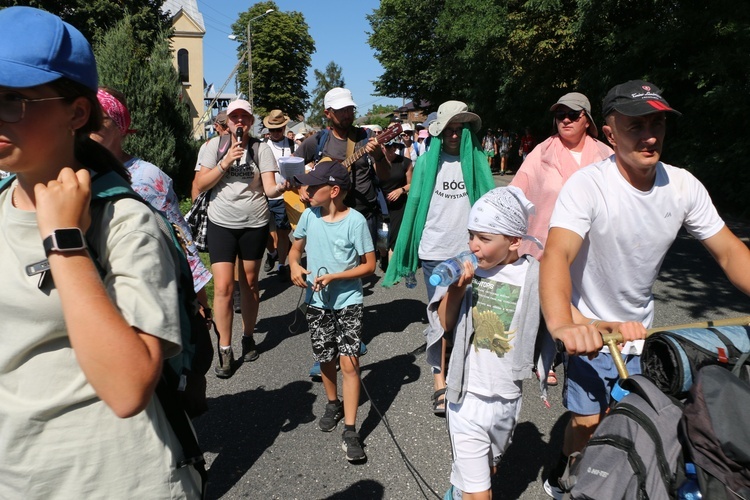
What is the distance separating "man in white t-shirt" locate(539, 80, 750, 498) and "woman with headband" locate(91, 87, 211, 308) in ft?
6.04

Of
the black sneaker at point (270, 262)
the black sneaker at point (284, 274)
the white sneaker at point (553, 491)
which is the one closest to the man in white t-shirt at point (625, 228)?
the white sneaker at point (553, 491)

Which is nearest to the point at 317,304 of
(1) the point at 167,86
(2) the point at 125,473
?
(2) the point at 125,473

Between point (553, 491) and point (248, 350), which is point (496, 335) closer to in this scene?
point (553, 491)

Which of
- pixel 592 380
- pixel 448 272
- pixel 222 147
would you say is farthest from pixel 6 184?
pixel 222 147

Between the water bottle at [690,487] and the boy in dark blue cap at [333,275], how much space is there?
2.45m

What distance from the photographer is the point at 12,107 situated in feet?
4.09

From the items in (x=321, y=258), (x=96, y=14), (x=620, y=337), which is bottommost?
(x=321, y=258)

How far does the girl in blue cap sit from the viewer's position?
1.23 meters

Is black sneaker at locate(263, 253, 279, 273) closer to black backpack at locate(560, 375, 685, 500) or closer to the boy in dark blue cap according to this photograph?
the boy in dark blue cap

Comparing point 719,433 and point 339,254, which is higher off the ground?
point 719,433

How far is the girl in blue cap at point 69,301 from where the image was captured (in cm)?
123

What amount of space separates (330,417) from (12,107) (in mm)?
3155

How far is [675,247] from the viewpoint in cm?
999

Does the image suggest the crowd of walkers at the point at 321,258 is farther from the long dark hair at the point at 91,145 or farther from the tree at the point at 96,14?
the tree at the point at 96,14
